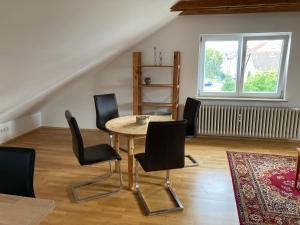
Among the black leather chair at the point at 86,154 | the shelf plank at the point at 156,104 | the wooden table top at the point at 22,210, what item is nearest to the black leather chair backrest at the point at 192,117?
the shelf plank at the point at 156,104

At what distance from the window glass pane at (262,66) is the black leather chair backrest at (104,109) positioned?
8.06 feet

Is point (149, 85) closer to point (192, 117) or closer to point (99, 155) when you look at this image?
point (192, 117)

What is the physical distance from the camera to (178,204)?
246 cm

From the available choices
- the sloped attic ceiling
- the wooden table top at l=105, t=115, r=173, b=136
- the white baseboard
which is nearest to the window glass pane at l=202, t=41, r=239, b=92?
the wooden table top at l=105, t=115, r=173, b=136

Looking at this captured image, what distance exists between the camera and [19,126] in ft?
15.1

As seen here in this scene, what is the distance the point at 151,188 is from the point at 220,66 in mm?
2777

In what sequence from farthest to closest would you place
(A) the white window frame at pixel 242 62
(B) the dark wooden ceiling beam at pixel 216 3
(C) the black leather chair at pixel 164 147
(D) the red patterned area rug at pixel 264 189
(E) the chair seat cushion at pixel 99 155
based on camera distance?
1. (A) the white window frame at pixel 242 62
2. (B) the dark wooden ceiling beam at pixel 216 3
3. (E) the chair seat cushion at pixel 99 155
4. (D) the red patterned area rug at pixel 264 189
5. (C) the black leather chair at pixel 164 147

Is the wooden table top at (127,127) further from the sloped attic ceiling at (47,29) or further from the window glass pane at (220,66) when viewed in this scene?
the window glass pane at (220,66)

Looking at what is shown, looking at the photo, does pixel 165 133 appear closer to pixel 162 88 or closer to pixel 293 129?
pixel 162 88

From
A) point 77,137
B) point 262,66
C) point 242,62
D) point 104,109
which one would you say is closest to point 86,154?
point 77,137

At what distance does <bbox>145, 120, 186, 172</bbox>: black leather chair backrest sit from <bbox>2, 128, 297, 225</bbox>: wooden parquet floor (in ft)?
1.55

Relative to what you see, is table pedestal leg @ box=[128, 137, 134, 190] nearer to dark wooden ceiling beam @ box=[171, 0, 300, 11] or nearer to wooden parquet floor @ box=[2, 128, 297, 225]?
wooden parquet floor @ box=[2, 128, 297, 225]

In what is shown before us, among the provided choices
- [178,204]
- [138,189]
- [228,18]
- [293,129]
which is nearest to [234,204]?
[178,204]

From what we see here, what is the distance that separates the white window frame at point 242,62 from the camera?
4258 mm
